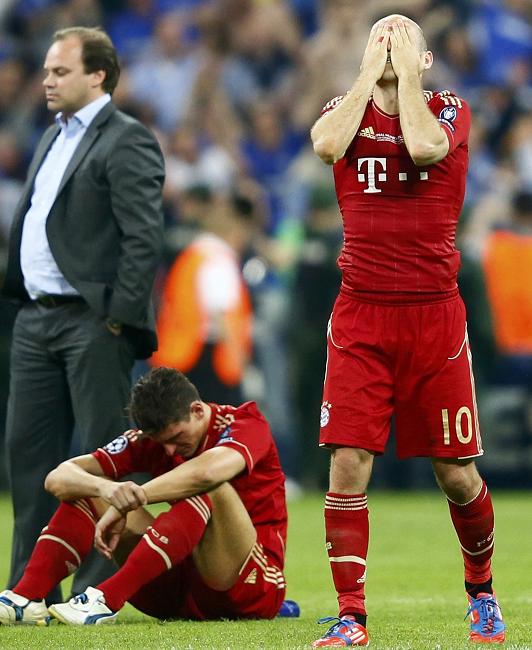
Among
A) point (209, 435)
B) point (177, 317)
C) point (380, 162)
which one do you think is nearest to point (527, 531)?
point (177, 317)

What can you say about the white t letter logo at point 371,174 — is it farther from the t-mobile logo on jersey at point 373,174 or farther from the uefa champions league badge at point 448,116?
the uefa champions league badge at point 448,116

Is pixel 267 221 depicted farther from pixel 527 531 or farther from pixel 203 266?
pixel 527 531

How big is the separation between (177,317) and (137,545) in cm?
610

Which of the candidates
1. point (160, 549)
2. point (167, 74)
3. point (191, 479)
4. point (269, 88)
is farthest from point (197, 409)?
point (269, 88)

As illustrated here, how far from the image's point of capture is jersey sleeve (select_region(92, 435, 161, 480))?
5637 mm

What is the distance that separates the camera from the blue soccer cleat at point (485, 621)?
16.4 ft

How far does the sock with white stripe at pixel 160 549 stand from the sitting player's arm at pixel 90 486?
0.12 m

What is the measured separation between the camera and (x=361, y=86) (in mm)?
4961

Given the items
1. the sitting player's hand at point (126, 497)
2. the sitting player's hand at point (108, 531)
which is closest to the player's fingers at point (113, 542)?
the sitting player's hand at point (108, 531)

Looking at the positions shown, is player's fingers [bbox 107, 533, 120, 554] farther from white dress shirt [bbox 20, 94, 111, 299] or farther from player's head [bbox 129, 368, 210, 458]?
white dress shirt [bbox 20, 94, 111, 299]

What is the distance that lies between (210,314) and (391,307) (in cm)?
648

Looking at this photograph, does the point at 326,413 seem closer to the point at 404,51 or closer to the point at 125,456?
the point at 125,456

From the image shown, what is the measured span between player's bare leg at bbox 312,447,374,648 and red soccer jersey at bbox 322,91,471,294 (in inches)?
23.2

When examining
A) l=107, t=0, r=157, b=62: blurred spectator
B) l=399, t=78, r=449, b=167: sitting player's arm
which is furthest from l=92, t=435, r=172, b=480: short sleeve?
l=107, t=0, r=157, b=62: blurred spectator
